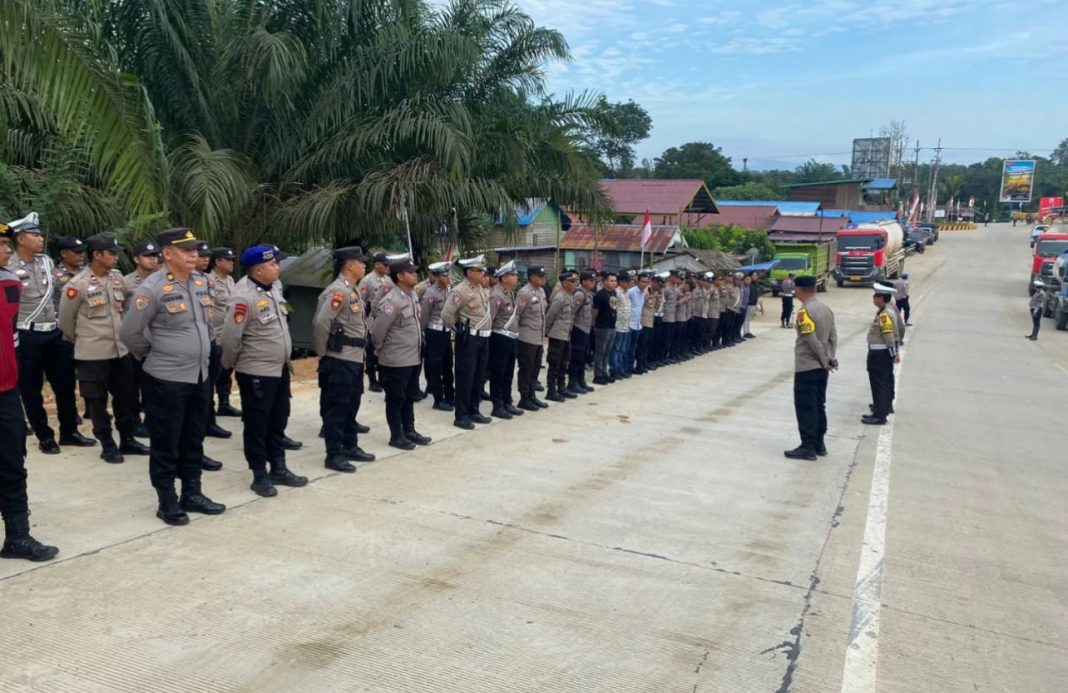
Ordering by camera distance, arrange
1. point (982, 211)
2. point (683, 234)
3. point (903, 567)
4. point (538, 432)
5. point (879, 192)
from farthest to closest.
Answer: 1. point (982, 211)
2. point (879, 192)
3. point (683, 234)
4. point (538, 432)
5. point (903, 567)

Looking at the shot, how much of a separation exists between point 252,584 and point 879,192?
262ft

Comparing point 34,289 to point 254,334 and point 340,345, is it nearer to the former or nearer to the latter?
point 254,334

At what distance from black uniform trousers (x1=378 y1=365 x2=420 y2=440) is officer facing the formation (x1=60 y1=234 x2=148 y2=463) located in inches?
78.9

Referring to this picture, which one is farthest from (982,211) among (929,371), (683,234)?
(929,371)

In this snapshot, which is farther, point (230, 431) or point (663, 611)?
point (230, 431)

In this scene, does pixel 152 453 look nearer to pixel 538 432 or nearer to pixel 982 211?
pixel 538 432

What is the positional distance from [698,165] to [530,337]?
68651mm

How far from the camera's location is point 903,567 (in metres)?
5.09

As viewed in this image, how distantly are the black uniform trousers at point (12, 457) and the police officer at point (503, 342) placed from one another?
5030 millimetres

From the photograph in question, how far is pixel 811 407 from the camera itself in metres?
Result: 7.85

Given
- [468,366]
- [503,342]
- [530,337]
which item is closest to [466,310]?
[468,366]

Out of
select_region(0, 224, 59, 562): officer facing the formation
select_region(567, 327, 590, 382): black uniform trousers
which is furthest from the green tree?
select_region(0, 224, 59, 562): officer facing the formation

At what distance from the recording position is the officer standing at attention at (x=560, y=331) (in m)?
10.6

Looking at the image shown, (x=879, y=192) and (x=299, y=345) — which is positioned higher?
(x=879, y=192)
